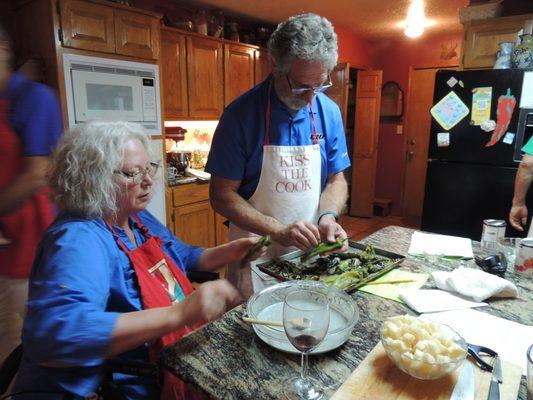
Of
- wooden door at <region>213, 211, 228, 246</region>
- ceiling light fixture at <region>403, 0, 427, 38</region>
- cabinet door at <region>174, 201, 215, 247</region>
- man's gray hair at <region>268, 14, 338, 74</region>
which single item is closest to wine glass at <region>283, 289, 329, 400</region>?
man's gray hair at <region>268, 14, 338, 74</region>

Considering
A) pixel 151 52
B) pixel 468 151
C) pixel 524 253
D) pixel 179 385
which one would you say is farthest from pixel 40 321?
pixel 468 151

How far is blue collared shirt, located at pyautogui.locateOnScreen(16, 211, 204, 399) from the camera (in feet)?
2.62

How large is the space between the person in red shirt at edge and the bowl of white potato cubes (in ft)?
4.09

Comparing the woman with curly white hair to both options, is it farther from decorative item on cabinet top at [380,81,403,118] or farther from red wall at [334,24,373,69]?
decorative item on cabinet top at [380,81,403,118]

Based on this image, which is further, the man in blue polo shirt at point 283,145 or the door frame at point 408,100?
the door frame at point 408,100

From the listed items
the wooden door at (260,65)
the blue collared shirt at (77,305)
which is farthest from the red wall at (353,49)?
the blue collared shirt at (77,305)

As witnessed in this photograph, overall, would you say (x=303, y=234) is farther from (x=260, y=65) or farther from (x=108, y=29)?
(x=260, y=65)

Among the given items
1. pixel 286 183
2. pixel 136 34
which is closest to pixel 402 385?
pixel 286 183

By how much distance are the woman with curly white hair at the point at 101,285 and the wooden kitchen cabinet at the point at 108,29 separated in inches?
74.0

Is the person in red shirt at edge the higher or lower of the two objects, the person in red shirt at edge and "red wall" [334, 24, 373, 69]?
the lower

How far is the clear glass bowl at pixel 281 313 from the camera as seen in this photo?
0.83m

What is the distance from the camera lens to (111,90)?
9.13 feet

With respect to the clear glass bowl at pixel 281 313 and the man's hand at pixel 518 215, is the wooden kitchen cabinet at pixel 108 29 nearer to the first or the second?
the clear glass bowl at pixel 281 313

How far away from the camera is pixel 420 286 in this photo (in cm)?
116
